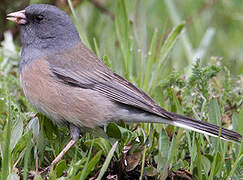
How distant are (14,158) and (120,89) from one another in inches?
36.6

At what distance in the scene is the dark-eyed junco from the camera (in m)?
2.94

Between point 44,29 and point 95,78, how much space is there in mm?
595

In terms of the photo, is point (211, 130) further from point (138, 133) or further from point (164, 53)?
point (164, 53)

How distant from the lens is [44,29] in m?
3.37

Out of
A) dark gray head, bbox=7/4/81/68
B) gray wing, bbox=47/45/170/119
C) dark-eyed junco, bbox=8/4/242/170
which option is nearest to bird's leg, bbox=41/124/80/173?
dark-eyed junco, bbox=8/4/242/170

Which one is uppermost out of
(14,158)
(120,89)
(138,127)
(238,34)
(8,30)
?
(238,34)

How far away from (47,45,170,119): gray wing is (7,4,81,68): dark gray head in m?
0.13

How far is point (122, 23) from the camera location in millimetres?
4043

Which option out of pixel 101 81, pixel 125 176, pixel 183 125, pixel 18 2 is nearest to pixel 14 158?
pixel 125 176

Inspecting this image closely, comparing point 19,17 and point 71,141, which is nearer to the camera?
point 71,141

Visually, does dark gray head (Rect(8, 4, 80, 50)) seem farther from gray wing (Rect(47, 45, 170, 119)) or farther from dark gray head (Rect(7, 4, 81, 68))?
gray wing (Rect(47, 45, 170, 119))

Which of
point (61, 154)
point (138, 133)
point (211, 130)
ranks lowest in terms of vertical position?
point (61, 154)

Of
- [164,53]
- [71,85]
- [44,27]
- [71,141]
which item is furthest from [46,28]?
[164,53]

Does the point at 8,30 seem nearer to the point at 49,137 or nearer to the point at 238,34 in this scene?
the point at 49,137
